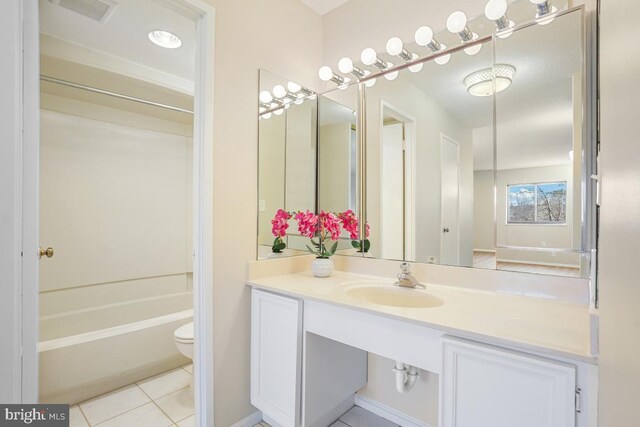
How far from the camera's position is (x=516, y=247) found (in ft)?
4.28

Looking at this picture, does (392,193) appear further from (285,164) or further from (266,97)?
(266,97)

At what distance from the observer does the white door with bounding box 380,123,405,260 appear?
172cm

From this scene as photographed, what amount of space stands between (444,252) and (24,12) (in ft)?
6.74

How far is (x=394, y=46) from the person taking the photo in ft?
5.31

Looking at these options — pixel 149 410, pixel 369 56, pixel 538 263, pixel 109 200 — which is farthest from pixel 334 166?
pixel 109 200

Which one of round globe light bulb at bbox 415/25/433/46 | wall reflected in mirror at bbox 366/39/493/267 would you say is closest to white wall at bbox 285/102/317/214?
wall reflected in mirror at bbox 366/39/493/267

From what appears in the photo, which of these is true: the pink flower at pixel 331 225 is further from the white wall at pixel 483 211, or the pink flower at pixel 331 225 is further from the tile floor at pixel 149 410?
the tile floor at pixel 149 410

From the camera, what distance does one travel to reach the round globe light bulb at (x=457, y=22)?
1371mm

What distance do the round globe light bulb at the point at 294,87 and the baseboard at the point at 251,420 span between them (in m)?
1.94

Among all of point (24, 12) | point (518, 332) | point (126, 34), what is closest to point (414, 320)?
point (518, 332)

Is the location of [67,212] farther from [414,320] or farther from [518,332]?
[518,332]

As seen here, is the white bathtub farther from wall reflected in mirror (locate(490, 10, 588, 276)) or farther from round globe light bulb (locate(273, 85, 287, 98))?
wall reflected in mirror (locate(490, 10, 588, 276))

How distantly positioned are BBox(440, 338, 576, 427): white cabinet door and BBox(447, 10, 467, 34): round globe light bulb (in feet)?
4.51

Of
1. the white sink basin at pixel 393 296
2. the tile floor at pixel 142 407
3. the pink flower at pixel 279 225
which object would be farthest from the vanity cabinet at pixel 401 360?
the tile floor at pixel 142 407
